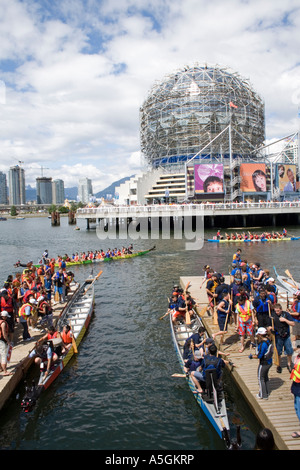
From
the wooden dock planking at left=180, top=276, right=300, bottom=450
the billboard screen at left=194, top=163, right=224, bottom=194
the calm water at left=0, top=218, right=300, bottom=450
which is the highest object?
the billboard screen at left=194, top=163, right=224, bottom=194

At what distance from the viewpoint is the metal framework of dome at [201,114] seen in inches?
4045

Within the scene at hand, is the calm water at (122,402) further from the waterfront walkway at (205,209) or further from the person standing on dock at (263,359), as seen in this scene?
the waterfront walkway at (205,209)

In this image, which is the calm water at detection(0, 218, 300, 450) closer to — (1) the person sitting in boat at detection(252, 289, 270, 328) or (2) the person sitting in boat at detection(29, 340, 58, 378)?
(2) the person sitting in boat at detection(29, 340, 58, 378)

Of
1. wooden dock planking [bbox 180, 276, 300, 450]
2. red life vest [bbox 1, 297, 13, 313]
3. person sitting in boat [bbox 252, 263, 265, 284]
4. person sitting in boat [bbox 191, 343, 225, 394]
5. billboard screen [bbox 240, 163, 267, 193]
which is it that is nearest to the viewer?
wooden dock planking [bbox 180, 276, 300, 450]

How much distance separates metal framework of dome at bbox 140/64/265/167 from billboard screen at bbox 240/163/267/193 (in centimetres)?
1796

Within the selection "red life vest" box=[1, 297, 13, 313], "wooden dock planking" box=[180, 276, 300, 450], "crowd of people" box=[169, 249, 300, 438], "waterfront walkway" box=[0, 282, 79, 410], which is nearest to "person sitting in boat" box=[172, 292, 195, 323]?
"crowd of people" box=[169, 249, 300, 438]

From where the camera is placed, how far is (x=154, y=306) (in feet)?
69.9

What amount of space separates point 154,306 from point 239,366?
10.2 metres

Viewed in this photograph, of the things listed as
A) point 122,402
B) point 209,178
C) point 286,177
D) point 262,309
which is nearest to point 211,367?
point 262,309

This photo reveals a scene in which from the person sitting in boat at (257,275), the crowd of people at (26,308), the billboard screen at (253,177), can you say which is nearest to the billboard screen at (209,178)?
the billboard screen at (253,177)

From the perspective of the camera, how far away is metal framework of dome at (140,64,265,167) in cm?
10275

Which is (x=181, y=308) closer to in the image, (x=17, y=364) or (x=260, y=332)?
(x=260, y=332)

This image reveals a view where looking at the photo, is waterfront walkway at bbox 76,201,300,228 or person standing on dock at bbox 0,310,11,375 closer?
person standing on dock at bbox 0,310,11,375

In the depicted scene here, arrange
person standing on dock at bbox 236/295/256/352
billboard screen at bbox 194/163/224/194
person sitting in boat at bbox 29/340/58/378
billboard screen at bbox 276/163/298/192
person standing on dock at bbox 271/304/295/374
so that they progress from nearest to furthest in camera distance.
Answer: person standing on dock at bbox 271/304/295/374 → person sitting in boat at bbox 29/340/58/378 → person standing on dock at bbox 236/295/256/352 → billboard screen at bbox 194/163/224/194 → billboard screen at bbox 276/163/298/192
